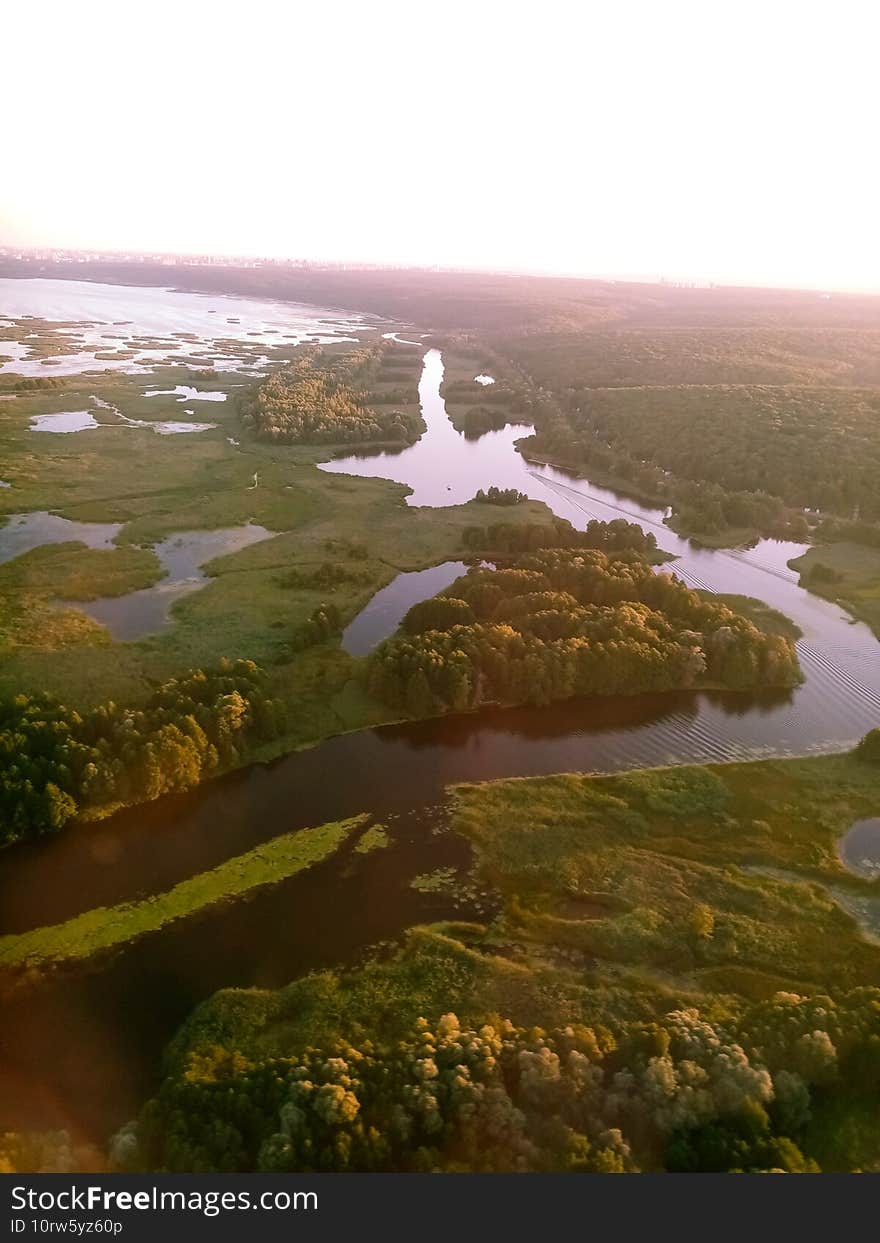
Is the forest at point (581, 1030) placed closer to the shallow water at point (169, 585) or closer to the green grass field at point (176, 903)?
the green grass field at point (176, 903)

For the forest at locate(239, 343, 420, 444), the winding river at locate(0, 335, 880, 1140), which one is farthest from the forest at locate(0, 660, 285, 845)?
the forest at locate(239, 343, 420, 444)

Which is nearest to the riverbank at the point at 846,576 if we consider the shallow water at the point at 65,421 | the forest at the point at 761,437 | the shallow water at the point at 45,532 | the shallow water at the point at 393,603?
the forest at the point at 761,437

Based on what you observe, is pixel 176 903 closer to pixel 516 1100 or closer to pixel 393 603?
pixel 516 1100

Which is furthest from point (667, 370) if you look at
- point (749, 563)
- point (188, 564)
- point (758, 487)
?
point (188, 564)

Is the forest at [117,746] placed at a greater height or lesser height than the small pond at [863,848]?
greater

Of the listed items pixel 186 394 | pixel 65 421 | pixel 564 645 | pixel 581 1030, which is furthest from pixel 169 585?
pixel 186 394

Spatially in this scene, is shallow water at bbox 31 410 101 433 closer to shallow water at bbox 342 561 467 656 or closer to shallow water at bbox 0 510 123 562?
shallow water at bbox 0 510 123 562

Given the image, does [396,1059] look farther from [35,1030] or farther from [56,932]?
[56,932]
